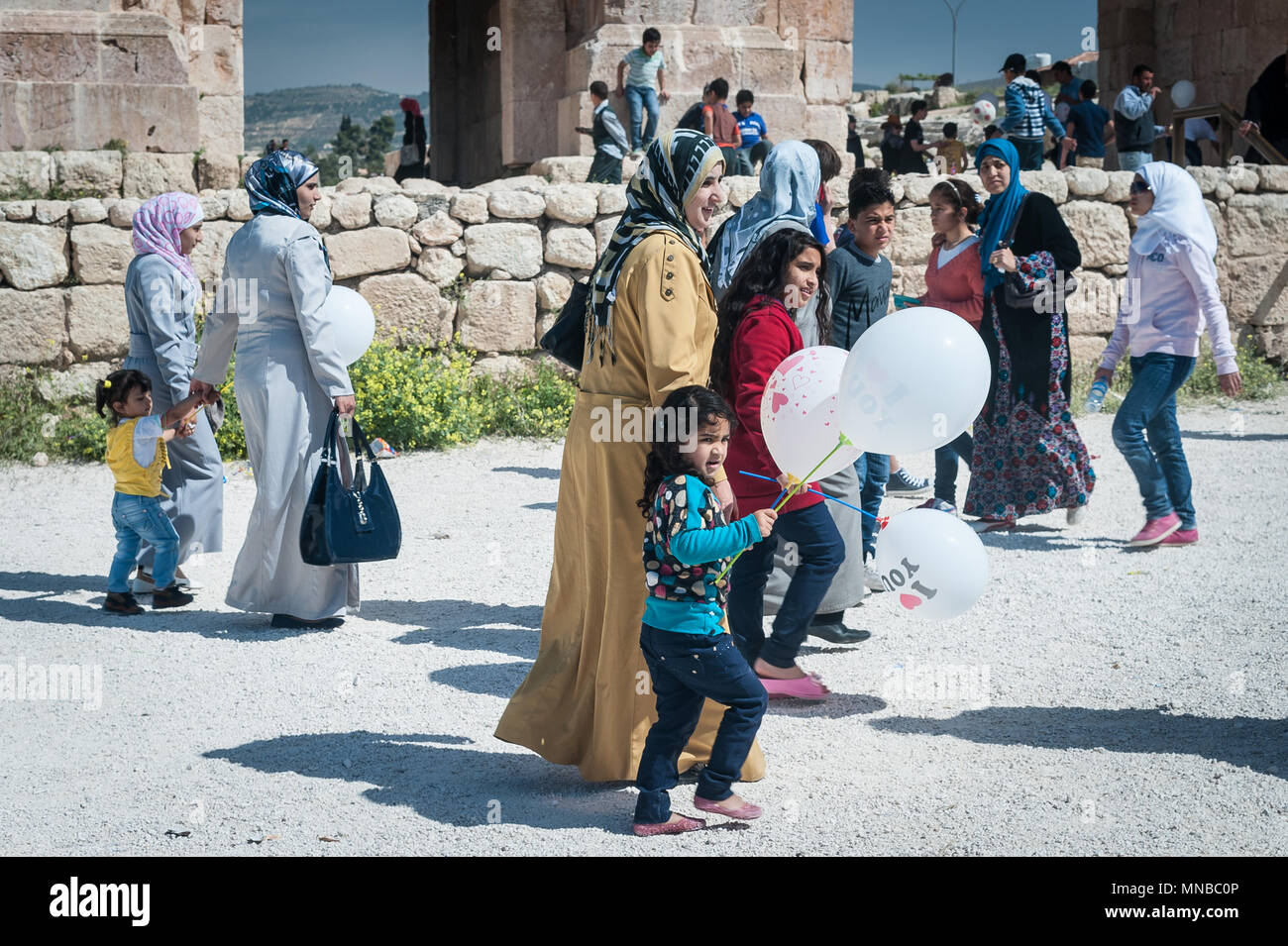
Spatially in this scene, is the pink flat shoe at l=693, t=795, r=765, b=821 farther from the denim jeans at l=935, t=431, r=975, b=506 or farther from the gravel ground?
the denim jeans at l=935, t=431, r=975, b=506

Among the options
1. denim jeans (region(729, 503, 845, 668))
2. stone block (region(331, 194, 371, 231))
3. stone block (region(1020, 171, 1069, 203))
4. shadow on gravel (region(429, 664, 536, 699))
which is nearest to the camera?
denim jeans (region(729, 503, 845, 668))

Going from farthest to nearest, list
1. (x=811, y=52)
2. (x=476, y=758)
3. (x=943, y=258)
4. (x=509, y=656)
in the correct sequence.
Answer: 1. (x=811, y=52)
2. (x=943, y=258)
3. (x=509, y=656)
4. (x=476, y=758)

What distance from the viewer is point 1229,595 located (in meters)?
5.79

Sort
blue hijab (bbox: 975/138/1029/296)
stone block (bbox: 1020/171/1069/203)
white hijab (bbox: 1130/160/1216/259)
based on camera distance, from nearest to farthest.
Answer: white hijab (bbox: 1130/160/1216/259), blue hijab (bbox: 975/138/1029/296), stone block (bbox: 1020/171/1069/203)

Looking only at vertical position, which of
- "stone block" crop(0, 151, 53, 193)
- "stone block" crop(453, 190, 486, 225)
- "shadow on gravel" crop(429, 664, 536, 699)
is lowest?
"shadow on gravel" crop(429, 664, 536, 699)

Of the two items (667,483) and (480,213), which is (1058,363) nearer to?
(667,483)

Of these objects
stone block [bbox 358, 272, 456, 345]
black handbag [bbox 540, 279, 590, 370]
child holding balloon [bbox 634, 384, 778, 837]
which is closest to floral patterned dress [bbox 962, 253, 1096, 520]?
black handbag [bbox 540, 279, 590, 370]

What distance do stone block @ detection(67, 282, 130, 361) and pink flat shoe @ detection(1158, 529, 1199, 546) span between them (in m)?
7.15

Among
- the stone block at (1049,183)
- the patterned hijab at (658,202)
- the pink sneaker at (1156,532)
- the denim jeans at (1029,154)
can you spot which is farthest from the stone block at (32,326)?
the denim jeans at (1029,154)

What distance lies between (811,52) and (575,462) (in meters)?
10.9

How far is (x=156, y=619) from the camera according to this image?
567cm

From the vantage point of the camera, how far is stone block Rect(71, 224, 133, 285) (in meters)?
9.24

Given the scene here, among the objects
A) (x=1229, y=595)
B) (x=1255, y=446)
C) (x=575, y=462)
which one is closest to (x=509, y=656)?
(x=575, y=462)

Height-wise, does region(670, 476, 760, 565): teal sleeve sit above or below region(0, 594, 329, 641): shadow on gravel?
above
